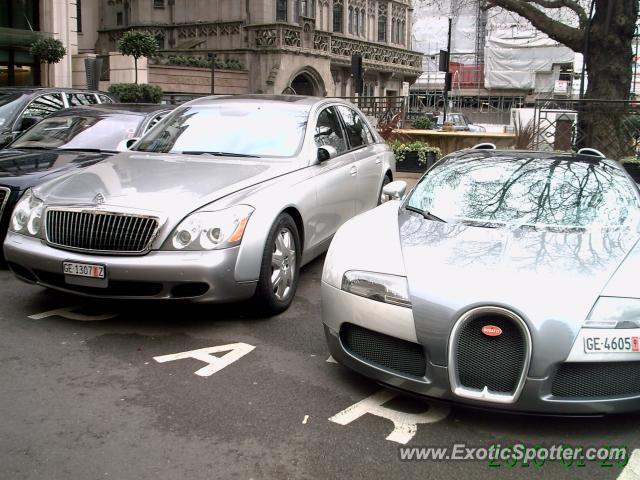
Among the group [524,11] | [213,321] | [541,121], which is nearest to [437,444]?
[213,321]

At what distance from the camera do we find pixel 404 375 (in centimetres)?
347

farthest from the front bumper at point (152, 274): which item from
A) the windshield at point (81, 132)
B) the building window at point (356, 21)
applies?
the building window at point (356, 21)

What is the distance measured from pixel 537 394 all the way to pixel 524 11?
40.8ft

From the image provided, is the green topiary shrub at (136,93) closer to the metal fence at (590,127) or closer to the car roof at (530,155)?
the metal fence at (590,127)

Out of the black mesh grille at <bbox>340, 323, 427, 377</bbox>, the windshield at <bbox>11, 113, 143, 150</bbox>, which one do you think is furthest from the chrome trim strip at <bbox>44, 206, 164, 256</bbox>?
the windshield at <bbox>11, 113, 143, 150</bbox>

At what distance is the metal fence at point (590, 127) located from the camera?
11391mm

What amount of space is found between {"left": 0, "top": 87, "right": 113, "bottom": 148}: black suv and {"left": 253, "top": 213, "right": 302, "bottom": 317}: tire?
484cm

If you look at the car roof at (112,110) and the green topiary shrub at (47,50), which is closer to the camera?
the car roof at (112,110)

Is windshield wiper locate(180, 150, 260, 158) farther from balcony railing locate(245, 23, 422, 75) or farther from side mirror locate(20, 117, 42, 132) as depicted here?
balcony railing locate(245, 23, 422, 75)

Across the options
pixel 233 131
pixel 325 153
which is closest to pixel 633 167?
pixel 325 153

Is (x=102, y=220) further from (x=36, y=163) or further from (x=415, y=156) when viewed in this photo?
(x=415, y=156)

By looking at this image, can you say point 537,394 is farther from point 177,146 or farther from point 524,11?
point 524,11

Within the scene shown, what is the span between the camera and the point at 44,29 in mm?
23750

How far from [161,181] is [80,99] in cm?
569
